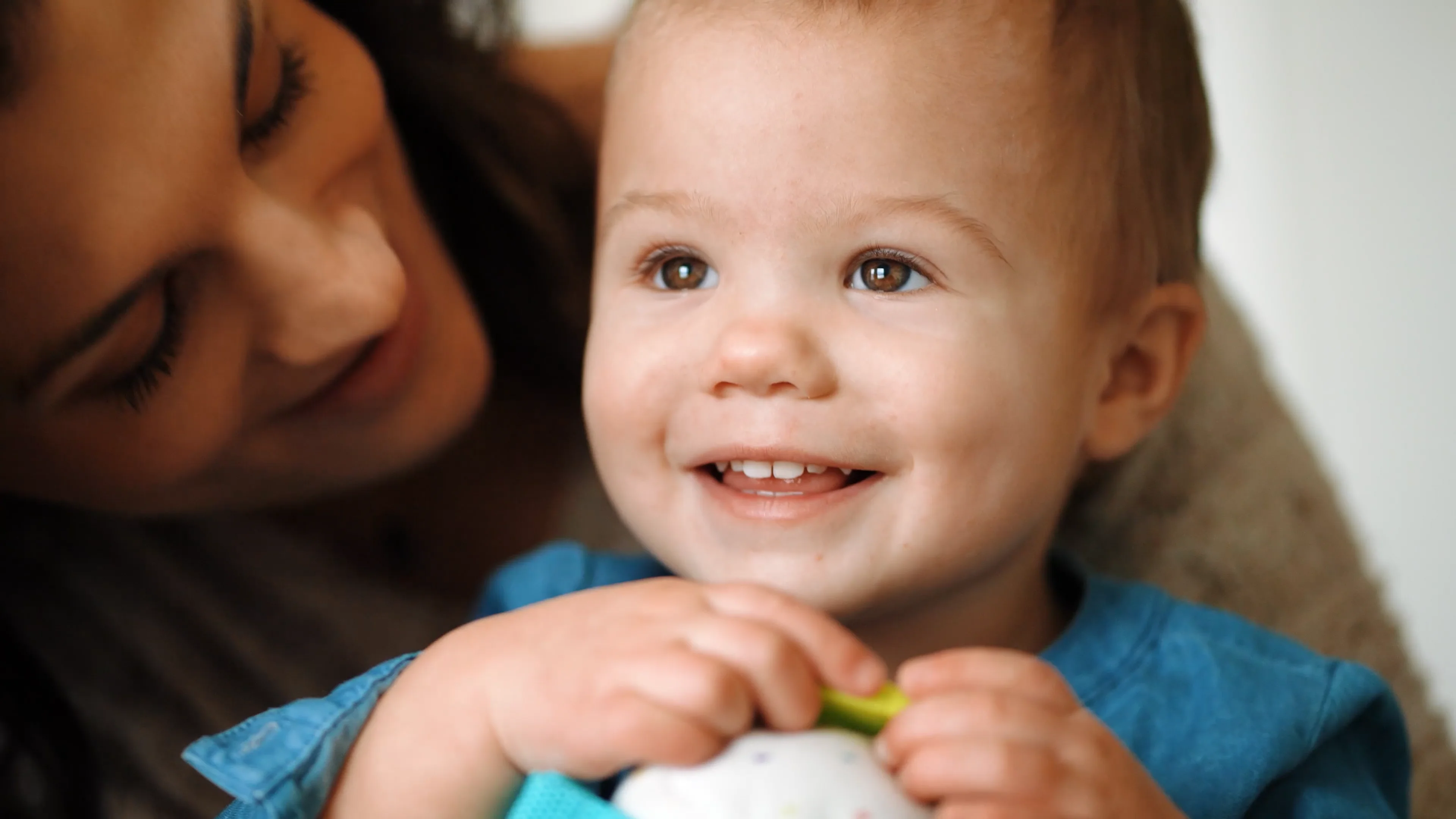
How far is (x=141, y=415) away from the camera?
37.2 inches

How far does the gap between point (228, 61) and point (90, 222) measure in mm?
162

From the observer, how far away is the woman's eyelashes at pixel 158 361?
93 centimetres

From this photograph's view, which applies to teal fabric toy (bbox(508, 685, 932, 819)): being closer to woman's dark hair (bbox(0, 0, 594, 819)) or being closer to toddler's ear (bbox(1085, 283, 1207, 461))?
toddler's ear (bbox(1085, 283, 1207, 461))

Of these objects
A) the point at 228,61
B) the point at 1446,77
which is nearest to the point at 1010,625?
the point at 228,61

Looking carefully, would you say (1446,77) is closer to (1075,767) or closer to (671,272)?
(671,272)

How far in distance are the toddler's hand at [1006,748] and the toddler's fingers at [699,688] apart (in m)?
0.09

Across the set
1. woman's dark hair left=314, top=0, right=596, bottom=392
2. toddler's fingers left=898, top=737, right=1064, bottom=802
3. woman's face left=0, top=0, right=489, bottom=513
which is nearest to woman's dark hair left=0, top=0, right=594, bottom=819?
woman's dark hair left=314, top=0, right=596, bottom=392

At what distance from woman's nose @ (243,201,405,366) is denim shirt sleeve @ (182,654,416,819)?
0.32m

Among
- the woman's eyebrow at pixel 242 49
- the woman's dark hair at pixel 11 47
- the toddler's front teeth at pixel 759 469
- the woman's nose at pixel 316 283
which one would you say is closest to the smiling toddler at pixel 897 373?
the toddler's front teeth at pixel 759 469

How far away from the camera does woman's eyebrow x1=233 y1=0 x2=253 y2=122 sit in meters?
0.90

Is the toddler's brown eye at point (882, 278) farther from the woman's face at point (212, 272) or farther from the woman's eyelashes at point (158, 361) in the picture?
the woman's eyelashes at point (158, 361)

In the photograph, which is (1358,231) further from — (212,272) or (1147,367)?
(212,272)

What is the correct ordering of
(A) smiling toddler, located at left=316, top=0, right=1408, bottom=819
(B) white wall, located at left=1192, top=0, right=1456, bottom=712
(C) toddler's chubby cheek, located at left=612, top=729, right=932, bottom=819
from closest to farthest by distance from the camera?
(C) toddler's chubby cheek, located at left=612, top=729, right=932, bottom=819 → (A) smiling toddler, located at left=316, top=0, right=1408, bottom=819 → (B) white wall, located at left=1192, top=0, right=1456, bottom=712

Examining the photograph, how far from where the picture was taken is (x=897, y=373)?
875mm
